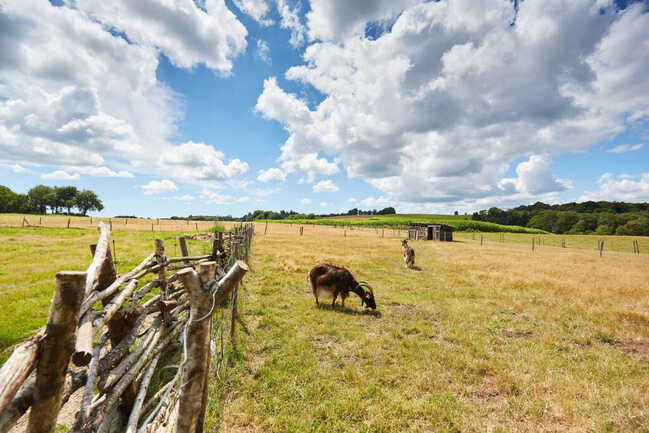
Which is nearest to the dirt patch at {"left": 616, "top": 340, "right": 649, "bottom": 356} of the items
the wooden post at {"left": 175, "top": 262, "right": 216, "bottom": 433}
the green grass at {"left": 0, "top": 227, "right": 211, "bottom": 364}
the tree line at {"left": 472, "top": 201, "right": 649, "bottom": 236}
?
the wooden post at {"left": 175, "top": 262, "right": 216, "bottom": 433}

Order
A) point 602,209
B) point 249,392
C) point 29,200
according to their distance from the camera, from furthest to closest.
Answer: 1. point 602,209
2. point 29,200
3. point 249,392

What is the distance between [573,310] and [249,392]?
37.7 ft

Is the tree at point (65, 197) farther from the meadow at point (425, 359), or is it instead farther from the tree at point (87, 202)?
the meadow at point (425, 359)

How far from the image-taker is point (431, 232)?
4106 centimetres

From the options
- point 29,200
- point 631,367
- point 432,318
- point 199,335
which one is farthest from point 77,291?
point 29,200

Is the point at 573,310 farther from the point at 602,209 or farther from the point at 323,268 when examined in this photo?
the point at 602,209

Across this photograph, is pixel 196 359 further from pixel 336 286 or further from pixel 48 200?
pixel 48 200

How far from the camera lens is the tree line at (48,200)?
8575 cm

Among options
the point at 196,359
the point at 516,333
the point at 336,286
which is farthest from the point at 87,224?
the point at 516,333

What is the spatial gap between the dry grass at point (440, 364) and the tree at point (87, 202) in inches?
5310

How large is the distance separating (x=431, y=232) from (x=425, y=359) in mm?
38797

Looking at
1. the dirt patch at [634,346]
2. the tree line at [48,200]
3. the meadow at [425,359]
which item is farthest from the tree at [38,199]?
the dirt patch at [634,346]

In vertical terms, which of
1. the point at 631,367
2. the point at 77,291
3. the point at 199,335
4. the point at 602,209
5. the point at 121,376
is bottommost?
the point at 631,367

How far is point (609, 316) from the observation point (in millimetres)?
8477
